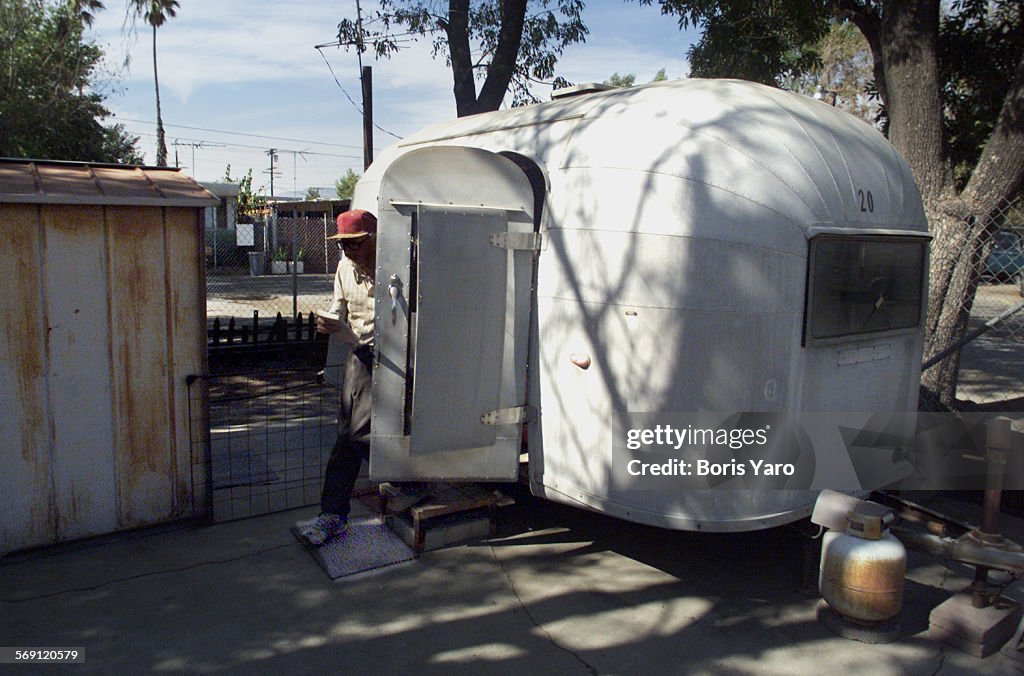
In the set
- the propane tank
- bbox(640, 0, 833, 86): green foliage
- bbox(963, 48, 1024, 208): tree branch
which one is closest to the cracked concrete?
the propane tank

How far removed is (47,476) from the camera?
15.4 ft

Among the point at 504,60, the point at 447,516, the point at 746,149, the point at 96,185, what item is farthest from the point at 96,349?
the point at 504,60

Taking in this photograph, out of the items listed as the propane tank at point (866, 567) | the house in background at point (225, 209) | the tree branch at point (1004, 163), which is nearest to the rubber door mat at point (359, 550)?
the propane tank at point (866, 567)

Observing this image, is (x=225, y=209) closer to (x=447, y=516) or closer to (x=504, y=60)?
(x=504, y=60)

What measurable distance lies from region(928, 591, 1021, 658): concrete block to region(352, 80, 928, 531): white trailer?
86cm

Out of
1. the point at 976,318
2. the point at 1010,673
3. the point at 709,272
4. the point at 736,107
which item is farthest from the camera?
the point at 976,318

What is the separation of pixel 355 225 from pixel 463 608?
236cm

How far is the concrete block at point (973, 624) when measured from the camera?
12.8 ft

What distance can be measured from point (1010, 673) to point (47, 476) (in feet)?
17.3

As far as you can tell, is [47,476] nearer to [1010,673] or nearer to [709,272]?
[709,272]

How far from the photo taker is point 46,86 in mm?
16109

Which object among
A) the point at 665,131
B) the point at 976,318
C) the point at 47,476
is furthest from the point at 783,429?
the point at 976,318

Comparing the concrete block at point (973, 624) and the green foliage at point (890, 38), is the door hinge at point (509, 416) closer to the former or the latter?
the concrete block at point (973, 624)

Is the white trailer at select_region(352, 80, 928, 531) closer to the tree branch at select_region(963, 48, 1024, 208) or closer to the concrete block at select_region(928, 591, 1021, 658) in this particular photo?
the concrete block at select_region(928, 591, 1021, 658)
